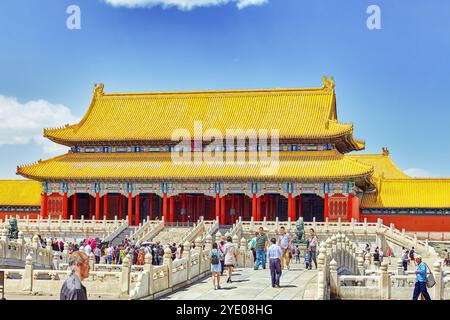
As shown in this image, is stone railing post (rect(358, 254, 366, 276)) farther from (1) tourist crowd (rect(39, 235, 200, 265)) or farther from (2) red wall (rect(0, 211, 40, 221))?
(2) red wall (rect(0, 211, 40, 221))

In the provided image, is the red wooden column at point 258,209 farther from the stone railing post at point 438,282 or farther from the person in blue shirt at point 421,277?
the person in blue shirt at point 421,277

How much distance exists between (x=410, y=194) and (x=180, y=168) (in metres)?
16.9

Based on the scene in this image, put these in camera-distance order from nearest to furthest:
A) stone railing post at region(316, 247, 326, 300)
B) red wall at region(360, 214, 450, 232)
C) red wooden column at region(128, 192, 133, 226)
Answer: stone railing post at region(316, 247, 326, 300)
red wall at region(360, 214, 450, 232)
red wooden column at region(128, 192, 133, 226)

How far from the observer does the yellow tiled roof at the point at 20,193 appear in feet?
205

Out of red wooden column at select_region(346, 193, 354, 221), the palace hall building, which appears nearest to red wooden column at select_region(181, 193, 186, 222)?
the palace hall building

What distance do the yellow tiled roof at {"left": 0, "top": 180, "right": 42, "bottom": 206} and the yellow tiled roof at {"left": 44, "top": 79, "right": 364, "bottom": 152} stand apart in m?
6.28

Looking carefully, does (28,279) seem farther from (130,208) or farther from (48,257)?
(130,208)

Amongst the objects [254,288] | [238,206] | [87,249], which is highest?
[238,206]

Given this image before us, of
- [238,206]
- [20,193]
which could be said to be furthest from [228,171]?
[20,193]

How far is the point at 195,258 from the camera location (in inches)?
1077

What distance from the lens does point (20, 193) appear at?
63.8 m

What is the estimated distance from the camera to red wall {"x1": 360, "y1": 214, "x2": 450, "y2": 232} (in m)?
53.7

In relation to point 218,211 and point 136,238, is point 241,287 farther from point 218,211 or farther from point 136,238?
point 218,211
